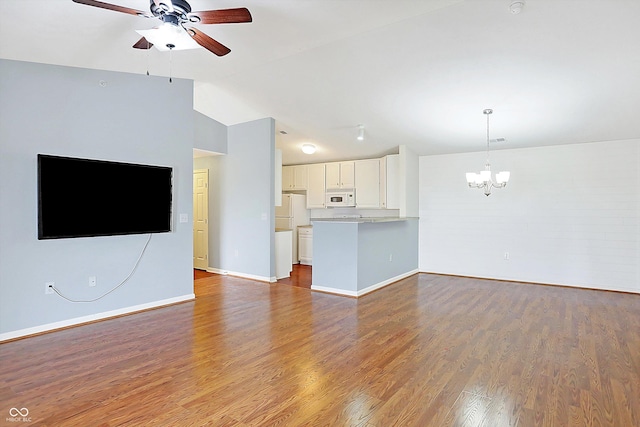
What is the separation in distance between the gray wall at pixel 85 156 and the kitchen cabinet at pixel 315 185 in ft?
11.6

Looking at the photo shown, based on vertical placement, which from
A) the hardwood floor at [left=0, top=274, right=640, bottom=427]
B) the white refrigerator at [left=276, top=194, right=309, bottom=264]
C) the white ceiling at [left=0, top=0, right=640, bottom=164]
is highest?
the white ceiling at [left=0, top=0, right=640, bottom=164]

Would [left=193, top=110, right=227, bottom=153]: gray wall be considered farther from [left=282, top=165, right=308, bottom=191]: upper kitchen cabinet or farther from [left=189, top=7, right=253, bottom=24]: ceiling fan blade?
[left=189, top=7, right=253, bottom=24]: ceiling fan blade

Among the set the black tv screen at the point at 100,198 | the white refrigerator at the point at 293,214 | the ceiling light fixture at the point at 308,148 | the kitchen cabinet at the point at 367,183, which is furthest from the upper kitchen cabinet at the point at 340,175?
the black tv screen at the point at 100,198

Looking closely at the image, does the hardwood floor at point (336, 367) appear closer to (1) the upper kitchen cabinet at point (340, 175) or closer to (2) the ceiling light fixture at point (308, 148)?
(2) the ceiling light fixture at point (308, 148)

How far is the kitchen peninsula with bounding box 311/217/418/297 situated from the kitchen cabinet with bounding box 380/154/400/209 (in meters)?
0.76

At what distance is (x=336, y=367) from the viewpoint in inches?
110

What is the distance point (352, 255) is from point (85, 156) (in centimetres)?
353

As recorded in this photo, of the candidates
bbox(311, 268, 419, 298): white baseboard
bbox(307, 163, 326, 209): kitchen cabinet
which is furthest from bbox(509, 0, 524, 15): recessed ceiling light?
bbox(307, 163, 326, 209): kitchen cabinet

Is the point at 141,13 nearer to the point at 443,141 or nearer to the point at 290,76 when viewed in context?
the point at 290,76

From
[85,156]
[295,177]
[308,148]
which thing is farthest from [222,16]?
[295,177]

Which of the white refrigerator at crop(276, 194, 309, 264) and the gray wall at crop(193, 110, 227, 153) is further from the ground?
the gray wall at crop(193, 110, 227, 153)

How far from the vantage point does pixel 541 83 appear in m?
3.90

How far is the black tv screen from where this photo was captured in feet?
11.6

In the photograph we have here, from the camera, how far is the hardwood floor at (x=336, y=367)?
7.14 feet
